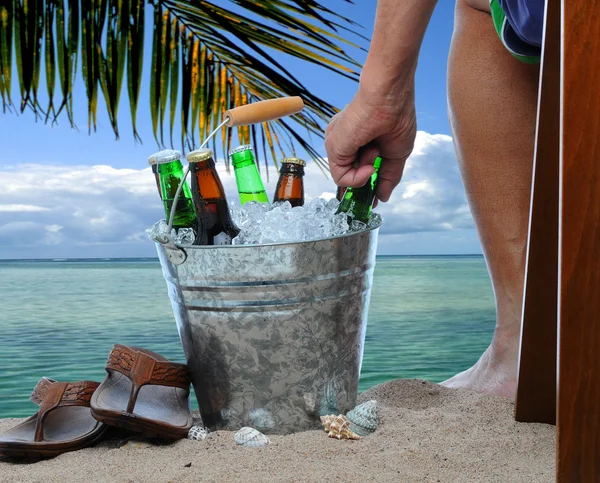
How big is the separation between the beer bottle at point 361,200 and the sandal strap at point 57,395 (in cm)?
92

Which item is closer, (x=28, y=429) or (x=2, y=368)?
(x=28, y=429)

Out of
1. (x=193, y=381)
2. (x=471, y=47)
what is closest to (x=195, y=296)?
(x=193, y=381)

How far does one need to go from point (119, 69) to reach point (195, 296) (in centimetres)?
215

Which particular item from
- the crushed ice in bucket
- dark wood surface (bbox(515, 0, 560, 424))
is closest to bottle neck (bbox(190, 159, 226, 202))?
the crushed ice in bucket

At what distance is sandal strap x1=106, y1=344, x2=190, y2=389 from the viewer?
177cm

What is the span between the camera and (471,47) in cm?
223

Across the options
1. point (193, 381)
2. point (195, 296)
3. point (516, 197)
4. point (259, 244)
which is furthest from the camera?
point (516, 197)

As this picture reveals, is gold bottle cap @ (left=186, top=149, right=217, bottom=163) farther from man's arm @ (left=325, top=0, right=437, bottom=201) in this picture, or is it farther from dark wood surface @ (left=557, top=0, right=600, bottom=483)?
dark wood surface @ (left=557, top=0, right=600, bottom=483)

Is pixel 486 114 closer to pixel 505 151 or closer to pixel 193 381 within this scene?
pixel 505 151

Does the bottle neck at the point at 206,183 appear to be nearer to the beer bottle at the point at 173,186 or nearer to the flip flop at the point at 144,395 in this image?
the beer bottle at the point at 173,186

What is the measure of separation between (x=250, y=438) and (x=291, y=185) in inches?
30.5

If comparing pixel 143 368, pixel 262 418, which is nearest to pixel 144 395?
pixel 143 368

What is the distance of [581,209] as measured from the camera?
1.08 m

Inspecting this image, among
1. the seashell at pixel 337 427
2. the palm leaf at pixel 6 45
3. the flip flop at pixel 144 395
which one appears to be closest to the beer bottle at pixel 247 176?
the flip flop at pixel 144 395
